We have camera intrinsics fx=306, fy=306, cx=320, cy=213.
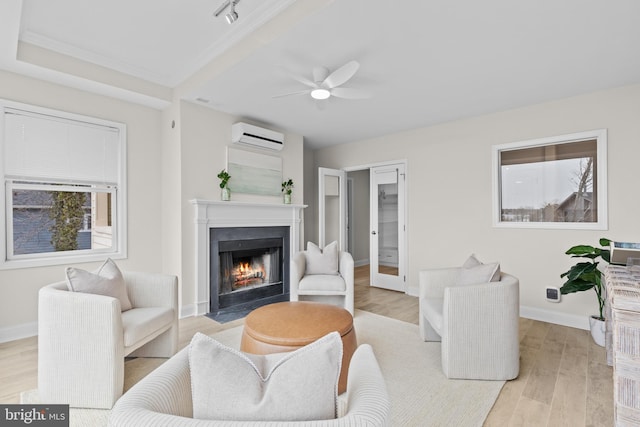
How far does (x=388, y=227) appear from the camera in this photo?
4961 millimetres

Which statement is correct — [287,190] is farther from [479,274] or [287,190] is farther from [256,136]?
[479,274]

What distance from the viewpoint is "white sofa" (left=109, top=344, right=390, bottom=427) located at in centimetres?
70

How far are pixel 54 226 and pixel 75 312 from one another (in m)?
1.91

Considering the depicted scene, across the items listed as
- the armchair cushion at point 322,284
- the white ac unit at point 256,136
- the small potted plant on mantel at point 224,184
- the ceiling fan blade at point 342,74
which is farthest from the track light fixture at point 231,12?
the armchair cushion at point 322,284

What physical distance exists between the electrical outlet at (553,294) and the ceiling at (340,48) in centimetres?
213

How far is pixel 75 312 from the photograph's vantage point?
1.83 metres

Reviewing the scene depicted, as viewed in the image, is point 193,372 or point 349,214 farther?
point 349,214

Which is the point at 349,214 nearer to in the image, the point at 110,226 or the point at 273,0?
the point at 110,226

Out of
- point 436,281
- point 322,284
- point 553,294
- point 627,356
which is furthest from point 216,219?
point 553,294

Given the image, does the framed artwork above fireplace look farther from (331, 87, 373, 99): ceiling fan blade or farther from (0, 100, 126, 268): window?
(331, 87, 373, 99): ceiling fan blade

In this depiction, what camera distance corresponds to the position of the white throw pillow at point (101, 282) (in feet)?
6.73

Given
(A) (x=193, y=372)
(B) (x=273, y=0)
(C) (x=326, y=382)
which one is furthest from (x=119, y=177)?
(C) (x=326, y=382)

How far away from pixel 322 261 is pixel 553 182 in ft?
9.34

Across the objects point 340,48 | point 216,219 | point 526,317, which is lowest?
point 526,317
